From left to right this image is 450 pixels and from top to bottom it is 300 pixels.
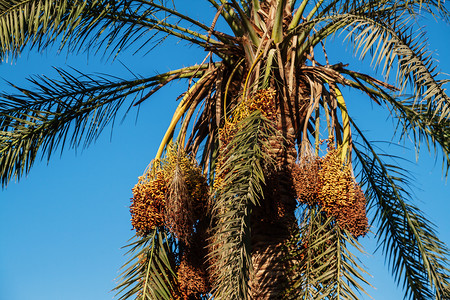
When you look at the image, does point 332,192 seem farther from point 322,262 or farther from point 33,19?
point 33,19

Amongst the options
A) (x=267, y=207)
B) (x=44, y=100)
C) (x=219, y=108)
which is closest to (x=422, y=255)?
(x=267, y=207)

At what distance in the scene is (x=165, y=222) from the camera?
5.78 m

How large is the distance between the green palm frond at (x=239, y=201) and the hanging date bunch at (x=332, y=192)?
1.43 feet

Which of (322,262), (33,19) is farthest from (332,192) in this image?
(33,19)

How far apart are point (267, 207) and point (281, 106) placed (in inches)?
46.4

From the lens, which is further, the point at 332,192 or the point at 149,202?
the point at 149,202

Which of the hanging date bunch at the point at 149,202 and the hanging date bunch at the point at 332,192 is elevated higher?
the hanging date bunch at the point at 149,202

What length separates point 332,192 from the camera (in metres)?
5.55

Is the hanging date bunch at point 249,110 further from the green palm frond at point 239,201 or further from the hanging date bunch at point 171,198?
the hanging date bunch at point 171,198

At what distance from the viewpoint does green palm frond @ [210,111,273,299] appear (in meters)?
4.74

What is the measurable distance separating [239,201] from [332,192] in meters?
1.00

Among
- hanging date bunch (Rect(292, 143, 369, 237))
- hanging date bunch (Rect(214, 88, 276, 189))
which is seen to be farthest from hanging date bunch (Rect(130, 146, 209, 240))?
hanging date bunch (Rect(292, 143, 369, 237))

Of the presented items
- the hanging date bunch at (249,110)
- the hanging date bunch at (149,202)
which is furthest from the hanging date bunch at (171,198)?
the hanging date bunch at (249,110)

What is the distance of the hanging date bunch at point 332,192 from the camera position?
18.3 ft
